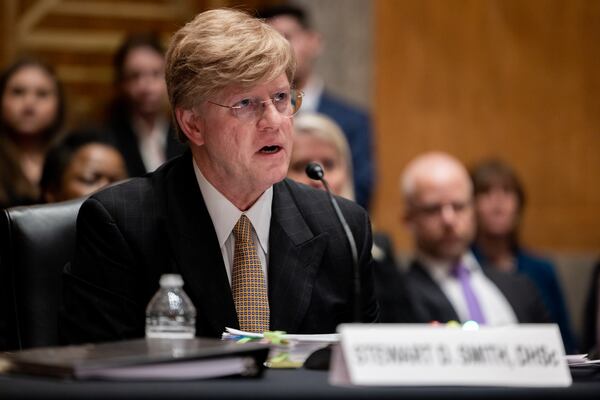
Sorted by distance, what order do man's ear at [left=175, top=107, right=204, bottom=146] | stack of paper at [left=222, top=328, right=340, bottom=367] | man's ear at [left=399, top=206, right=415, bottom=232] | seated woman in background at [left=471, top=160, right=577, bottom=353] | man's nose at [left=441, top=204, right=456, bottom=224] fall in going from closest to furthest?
1. stack of paper at [left=222, top=328, right=340, bottom=367]
2. man's ear at [left=175, top=107, right=204, bottom=146]
3. man's nose at [left=441, top=204, right=456, bottom=224]
4. man's ear at [left=399, top=206, right=415, bottom=232]
5. seated woman in background at [left=471, top=160, right=577, bottom=353]

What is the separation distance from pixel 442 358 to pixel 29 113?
3445 mm

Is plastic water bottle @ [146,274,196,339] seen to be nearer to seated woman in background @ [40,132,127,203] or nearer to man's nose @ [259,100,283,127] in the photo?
man's nose @ [259,100,283,127]

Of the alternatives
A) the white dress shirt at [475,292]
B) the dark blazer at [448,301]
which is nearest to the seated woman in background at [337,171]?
the dark blazer at [448,301]

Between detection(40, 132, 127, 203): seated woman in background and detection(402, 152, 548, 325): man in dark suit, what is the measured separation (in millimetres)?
1292

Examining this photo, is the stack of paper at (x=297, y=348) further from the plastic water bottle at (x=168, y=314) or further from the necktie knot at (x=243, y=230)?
the necktie knot at (x=243, y=230)

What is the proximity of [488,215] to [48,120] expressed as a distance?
2.26m

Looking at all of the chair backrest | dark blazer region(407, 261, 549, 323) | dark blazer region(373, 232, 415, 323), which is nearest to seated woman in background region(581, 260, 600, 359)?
dark blazer region(407, 261, 549, 323)

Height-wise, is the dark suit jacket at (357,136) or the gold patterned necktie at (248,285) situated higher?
the dark suit jacket at (357,136)

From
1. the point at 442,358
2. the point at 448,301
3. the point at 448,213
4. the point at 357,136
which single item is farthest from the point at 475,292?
the point at 442,358

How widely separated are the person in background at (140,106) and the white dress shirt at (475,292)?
51.6 inches

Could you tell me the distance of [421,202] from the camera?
16.4ft

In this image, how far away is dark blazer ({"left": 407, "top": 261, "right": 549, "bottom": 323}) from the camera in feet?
14.7

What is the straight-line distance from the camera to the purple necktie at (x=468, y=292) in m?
4.68

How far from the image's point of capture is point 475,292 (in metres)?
4.77
